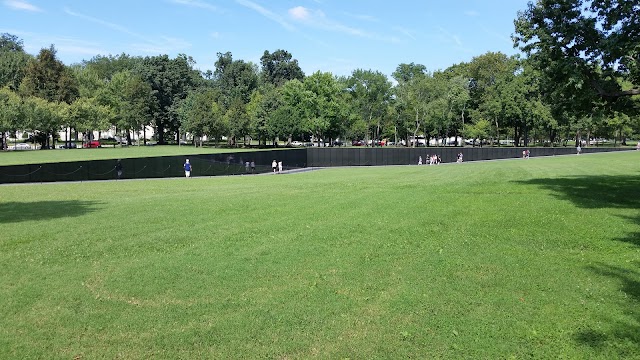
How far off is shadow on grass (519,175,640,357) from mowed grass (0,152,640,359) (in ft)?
0.12

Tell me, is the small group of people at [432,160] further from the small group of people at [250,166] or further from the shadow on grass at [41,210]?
the shadow on grass at [41,210]

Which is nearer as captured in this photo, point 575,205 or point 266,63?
point 575,205

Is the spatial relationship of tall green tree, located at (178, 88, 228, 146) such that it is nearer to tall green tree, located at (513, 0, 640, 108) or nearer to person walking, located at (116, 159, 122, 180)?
person walking, located at (116, 159, 122, 180)

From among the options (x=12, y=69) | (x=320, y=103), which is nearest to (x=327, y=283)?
(x=320, y=103)

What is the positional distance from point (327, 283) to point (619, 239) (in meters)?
7.69

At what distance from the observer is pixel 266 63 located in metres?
149

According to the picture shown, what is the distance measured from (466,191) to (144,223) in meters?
13.8

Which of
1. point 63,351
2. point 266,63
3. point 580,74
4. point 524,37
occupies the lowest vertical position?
point 63,351

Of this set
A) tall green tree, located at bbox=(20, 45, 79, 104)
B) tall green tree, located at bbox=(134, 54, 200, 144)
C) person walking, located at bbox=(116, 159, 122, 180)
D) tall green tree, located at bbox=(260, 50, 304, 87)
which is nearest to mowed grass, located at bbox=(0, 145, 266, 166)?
person walking, located at bbox=(116, 159, 122, 180)

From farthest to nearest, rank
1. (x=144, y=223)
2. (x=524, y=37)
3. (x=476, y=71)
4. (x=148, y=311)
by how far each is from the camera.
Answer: (x=476, y=71) < (x=524, y=37) < (x=144, y=223) < (x=148, y=311)

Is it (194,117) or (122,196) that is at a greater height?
(194,117)

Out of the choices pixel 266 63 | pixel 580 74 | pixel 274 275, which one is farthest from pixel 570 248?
pixel 266 63

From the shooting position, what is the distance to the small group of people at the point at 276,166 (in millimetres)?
45787

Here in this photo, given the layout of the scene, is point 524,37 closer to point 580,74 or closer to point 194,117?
point 580,74
